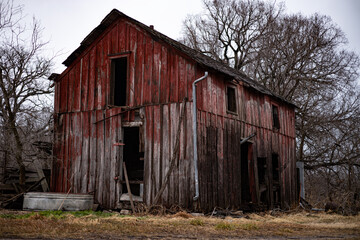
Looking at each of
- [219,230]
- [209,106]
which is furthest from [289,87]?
[219,230]

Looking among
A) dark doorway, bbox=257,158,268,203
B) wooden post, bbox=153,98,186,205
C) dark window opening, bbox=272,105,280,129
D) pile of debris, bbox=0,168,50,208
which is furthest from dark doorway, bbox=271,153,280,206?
pile of debris, bbox=0,168,50,208

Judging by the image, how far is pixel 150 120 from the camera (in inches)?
563

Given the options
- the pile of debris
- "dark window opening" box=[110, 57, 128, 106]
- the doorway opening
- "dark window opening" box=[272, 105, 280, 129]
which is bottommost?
the pile of debris

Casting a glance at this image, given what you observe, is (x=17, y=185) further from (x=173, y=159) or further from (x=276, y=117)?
(x=276, y=117)

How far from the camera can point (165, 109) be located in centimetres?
1410

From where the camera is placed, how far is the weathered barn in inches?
543

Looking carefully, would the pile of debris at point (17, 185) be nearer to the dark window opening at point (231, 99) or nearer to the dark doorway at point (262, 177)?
the dark window opening at point (231, 99)

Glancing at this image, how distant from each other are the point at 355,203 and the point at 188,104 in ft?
32.4

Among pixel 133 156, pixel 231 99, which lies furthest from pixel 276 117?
pixel 133 156

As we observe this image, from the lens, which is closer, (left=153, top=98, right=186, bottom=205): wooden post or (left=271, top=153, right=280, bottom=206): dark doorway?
(left=153, top=98, right=186, bottom=205): wooden post

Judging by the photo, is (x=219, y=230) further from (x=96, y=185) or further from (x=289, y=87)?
(x=289, y=87)

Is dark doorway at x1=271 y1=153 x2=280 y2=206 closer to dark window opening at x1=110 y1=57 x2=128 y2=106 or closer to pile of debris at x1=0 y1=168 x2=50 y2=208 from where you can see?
dark window opening at x1=110 y1=57 x2=128 y2=106

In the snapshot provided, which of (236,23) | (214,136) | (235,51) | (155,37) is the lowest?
(214,136)

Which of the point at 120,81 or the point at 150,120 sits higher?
the point at 120,81
